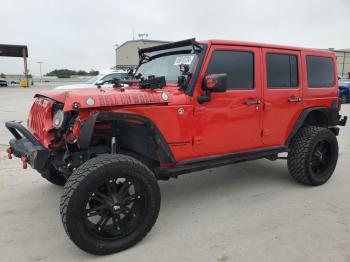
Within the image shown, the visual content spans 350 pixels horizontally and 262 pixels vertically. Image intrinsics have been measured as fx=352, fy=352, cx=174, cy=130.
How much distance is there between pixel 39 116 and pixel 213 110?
188 centimetres

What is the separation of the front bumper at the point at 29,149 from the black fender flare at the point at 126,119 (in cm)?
42

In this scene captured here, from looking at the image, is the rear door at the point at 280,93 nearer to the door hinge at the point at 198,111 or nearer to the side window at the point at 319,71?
the side window at the point at 319,71

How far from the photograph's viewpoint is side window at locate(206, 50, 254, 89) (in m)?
3.99

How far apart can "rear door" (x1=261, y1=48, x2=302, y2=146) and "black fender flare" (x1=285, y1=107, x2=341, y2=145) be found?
0.22 ft

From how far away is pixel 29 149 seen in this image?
3441mm

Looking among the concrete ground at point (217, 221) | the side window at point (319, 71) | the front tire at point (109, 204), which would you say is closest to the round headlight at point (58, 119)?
the front tire at point (109, 204)

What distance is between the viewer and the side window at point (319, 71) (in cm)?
498

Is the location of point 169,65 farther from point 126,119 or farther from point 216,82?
point 126,119

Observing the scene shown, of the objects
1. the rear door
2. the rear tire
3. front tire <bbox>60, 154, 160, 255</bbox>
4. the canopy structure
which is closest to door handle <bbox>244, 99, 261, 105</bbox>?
the rear door

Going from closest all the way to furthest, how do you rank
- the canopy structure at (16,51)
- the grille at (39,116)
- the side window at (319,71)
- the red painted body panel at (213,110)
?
the red painted body panel at (213,110), the grille at (39,116), the side window at (319,71), the canopy structure at (16,51)

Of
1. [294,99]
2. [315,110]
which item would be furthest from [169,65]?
[315,110]

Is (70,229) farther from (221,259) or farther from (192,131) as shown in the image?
(192,131)

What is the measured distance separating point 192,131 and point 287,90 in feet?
5.39

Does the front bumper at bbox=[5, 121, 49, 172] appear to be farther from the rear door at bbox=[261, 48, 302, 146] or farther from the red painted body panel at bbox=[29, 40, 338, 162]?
the rear door at bbox=[261, 48, 302, 146]
